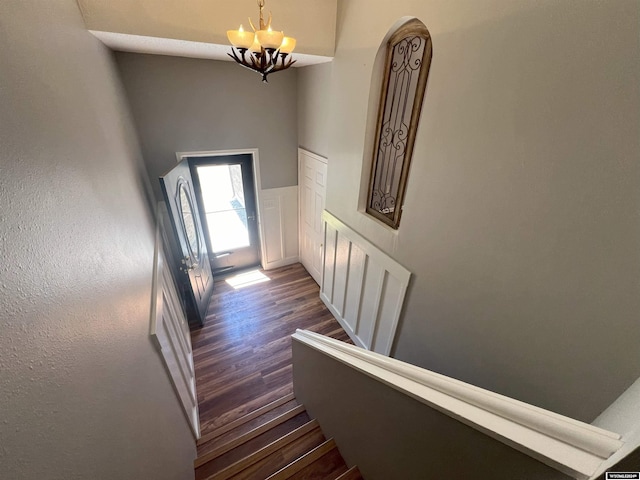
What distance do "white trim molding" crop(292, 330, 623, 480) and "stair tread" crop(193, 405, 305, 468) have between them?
1575 millimetres

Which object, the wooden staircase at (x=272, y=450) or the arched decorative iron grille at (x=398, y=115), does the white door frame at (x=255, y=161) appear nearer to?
the arched decorative iron grille at (x=398, y=115)

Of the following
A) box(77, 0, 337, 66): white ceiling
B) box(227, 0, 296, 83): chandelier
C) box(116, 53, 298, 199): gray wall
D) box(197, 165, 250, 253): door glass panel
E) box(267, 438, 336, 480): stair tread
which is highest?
box(77, 0, 337, 66): white ceiling

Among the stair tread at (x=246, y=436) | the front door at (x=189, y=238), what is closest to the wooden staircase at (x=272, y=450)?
the stair tread at (x=246, y=436)

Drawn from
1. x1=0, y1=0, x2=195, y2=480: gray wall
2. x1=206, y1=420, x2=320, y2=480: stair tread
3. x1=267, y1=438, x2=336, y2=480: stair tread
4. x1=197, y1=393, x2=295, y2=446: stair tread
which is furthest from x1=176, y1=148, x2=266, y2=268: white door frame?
x1=267, y1=438, x2=336, y2=480: stair tread

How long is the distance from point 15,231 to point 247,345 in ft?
8.87

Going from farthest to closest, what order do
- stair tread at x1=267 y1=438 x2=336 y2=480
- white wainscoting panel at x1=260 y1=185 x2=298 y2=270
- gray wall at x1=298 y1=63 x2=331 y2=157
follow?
white wainscoting panel at x1=260 y1=185 x2=298 y2=270, gray wall at x1=298 y1=63 x2=331 y2=157, stair tread at x1=267 y1=438 x2=336 y2=480

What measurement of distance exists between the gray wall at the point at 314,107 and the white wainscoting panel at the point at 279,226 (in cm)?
80

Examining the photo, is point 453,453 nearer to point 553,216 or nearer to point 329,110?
point 553,216

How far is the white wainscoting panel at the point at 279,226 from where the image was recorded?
12.2 ft

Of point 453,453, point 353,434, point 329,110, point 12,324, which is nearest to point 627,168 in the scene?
point 453,453

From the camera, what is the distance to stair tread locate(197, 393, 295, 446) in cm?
204

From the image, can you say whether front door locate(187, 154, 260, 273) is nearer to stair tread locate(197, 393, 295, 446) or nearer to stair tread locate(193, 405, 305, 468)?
stair tread locate(197, 393, 295, 446)

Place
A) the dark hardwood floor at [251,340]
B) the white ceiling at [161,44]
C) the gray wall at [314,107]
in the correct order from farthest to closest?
the gray wall at [314,107], the dark hardwood floor at [251,340], the white ceiling at [161,44]

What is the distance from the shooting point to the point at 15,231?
526 millimetres
